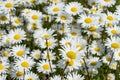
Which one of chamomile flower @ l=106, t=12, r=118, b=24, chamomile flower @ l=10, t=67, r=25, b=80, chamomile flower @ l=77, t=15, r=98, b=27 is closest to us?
chamomile flower @ l=10, t=67, r=25, b=80

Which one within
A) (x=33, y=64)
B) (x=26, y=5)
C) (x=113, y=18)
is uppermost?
(x=26, y=5)

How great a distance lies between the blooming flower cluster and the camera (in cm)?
443

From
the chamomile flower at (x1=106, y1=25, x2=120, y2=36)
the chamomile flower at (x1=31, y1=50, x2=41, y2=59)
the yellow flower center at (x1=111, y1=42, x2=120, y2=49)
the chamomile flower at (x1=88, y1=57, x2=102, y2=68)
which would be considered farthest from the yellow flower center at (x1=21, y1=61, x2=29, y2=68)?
the chamomile flower at (x1=106, y1=25, x2=120, y2=36)

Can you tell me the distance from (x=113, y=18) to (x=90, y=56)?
2.81 feet

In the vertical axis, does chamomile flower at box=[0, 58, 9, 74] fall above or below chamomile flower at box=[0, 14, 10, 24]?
below

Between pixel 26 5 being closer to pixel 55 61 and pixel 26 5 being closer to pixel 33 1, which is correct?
pixel 33 1

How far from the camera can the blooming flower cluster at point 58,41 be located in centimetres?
443

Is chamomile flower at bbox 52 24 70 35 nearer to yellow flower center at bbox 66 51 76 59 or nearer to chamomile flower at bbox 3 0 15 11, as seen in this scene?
chamomile flower at bbox 3 0 15 11

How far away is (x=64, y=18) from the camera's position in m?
5.41

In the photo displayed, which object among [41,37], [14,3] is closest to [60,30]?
[41,37]

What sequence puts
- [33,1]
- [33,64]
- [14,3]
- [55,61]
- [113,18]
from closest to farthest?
[33,64]
[55,61]
[113,18]
[14,3]
[33,1]

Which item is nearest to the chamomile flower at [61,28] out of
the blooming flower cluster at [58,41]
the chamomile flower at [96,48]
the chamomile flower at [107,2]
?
the blooming flower cluster at [58,41]

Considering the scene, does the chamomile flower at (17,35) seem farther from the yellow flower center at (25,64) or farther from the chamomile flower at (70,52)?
the chamomile flower at (70,52)

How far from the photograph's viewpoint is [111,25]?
5.22 metres
